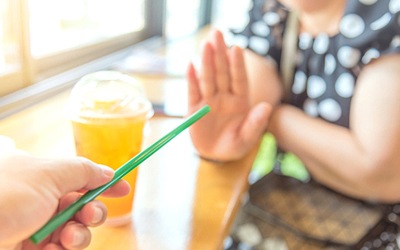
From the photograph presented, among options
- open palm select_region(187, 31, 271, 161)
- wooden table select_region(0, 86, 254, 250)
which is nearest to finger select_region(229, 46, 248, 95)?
open palm select_region(187, 31, 271, 161)

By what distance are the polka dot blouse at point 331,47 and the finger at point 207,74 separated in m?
0.24

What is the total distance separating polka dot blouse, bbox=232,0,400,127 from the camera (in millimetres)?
802

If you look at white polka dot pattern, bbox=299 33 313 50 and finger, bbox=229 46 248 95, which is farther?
white polka dot pattern, bbox=299 33 313 50

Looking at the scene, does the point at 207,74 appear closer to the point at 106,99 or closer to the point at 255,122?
the point at 255,122

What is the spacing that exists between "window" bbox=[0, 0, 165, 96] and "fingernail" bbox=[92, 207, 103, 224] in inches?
25.8

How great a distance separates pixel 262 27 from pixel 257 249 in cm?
46

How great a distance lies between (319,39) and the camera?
0.95 meters

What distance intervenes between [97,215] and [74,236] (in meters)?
0.03

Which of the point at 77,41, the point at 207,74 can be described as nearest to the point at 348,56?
the point at 207,74

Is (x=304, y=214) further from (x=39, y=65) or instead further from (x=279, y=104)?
(x=39, y=65)

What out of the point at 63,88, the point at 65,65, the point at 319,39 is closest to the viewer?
the point at 319,39

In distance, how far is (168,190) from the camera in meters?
0.66

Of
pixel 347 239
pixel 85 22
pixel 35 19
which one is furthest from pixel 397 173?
pixel 85 22

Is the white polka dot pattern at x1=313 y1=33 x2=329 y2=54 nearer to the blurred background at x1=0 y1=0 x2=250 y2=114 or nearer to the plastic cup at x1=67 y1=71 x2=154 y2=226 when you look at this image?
the blurred background at x1=0 y1=0 x2=250 y2=114
